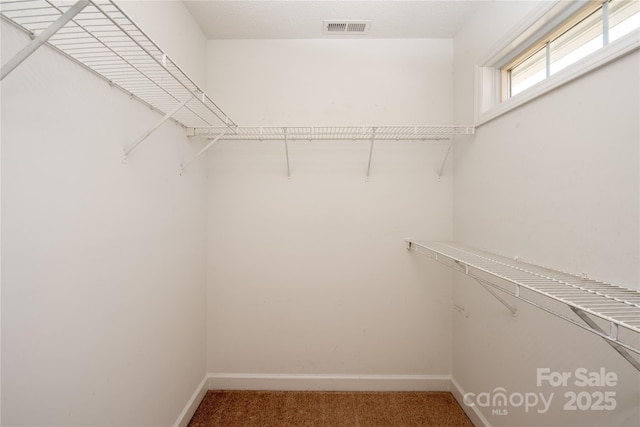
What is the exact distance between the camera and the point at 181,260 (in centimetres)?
160

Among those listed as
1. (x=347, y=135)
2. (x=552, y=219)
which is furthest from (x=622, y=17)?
(x=347, y=135)

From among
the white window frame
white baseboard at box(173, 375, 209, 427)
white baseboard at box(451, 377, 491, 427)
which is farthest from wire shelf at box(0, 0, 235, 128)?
white baseboard at box(451, 377, 491, 427)

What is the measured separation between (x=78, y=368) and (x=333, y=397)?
153cm

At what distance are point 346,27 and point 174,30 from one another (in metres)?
1.05

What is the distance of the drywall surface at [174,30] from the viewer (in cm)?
120

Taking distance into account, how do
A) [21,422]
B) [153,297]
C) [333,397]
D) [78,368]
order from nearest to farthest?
[21,422] < [78,368] < [153,297] < [333,397]

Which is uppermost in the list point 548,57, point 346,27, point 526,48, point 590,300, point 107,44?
point 346,27

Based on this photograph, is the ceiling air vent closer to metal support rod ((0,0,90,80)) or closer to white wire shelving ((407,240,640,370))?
metal support rod ((0,0,90,80))

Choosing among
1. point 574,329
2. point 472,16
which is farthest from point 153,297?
point 472,16

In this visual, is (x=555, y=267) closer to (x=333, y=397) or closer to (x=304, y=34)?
(x=333, y=397)

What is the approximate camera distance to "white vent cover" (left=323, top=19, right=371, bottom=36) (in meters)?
1.75

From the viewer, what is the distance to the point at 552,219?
3.68 ft

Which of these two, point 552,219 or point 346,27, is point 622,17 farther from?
point 346,27

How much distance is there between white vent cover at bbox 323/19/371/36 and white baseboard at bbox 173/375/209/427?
256 centimetres
